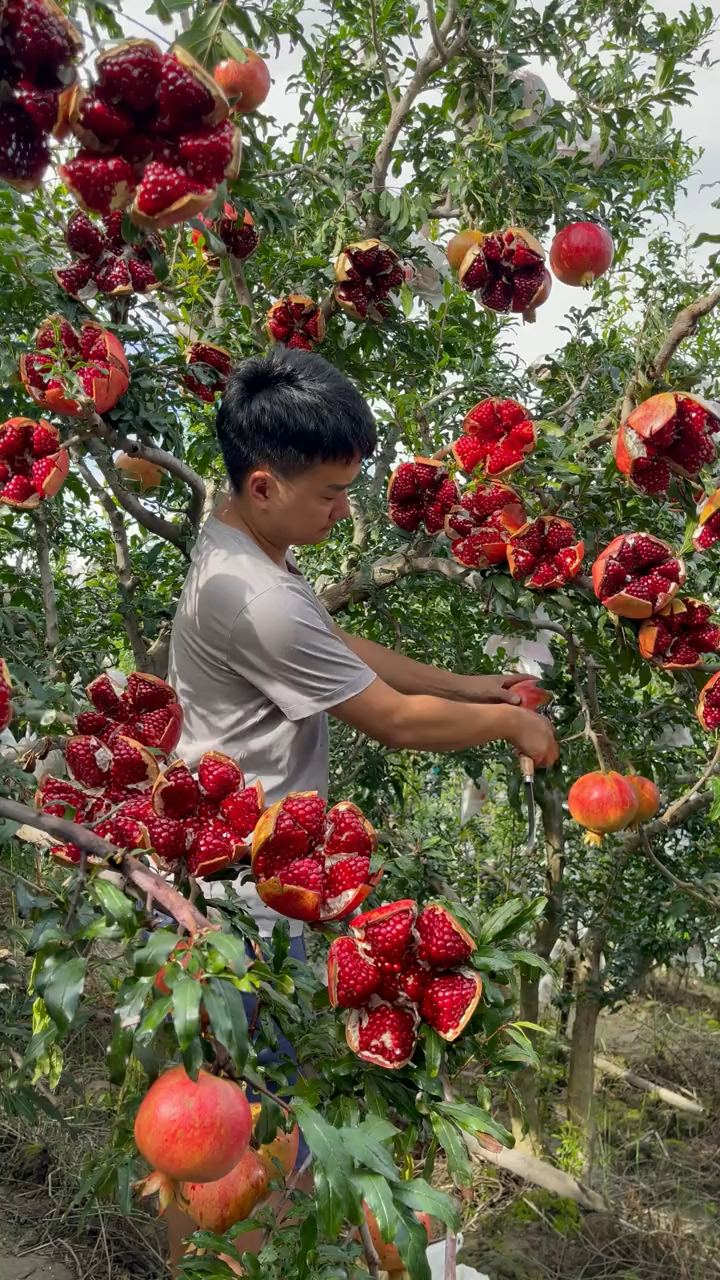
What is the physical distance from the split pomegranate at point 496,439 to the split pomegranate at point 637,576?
0.86 feet

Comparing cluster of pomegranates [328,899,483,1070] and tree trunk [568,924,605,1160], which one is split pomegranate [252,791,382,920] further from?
tree trunk [568,924,605,1160]

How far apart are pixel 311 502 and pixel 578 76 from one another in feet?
5.47

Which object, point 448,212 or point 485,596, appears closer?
point 485,596

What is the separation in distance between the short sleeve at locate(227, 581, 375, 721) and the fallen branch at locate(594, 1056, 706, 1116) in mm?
2602

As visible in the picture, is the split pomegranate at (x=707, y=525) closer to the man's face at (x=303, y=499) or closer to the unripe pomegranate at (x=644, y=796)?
the man's face at (x=303, y=499)

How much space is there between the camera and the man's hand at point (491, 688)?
2.17 m

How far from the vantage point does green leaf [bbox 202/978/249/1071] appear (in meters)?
0.77

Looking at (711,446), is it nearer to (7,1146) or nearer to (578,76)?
(578,76)

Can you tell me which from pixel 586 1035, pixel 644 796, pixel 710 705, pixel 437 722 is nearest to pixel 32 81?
pixel 437 722

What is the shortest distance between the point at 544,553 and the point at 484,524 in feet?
0.58

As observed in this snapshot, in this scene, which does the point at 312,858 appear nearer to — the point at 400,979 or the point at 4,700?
the point at 400,979

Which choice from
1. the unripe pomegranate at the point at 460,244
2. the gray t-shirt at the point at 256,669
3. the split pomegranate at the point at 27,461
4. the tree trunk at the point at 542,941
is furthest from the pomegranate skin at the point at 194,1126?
the unripe pomegranate at the point at 460,244

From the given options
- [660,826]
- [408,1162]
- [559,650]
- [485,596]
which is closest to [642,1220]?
[660,826]

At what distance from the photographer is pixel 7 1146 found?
2824 millimetres
